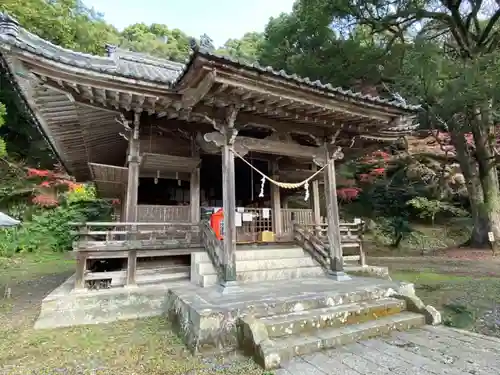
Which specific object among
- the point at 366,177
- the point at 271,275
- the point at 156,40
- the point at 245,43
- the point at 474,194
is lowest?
the point at 271,275

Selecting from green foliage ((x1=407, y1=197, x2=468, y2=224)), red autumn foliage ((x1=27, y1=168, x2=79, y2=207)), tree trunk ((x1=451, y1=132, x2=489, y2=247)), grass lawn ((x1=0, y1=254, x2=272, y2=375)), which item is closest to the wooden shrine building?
grass lawn ((x1=0, y1=254, x2=272, y2=375))

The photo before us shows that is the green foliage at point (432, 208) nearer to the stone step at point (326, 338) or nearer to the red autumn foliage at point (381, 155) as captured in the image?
the red autumn foliage at point (381, 155)

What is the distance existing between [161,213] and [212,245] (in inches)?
69.5

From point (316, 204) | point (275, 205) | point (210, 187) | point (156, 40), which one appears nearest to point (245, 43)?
point (156, 40)

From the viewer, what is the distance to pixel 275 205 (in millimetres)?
9078

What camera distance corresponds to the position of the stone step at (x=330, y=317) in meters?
4.14

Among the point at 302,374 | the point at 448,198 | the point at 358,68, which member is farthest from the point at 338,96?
the point at 448,198

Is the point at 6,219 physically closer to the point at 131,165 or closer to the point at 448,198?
the point at 131,165

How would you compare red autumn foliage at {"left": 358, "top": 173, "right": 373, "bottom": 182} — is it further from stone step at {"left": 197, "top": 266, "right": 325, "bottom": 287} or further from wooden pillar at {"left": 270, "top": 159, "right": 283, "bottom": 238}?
stone step at {"left": 197, "top": 266, "right": 325, "bottom": 287}

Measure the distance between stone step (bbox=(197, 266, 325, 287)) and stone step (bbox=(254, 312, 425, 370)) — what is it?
219cm

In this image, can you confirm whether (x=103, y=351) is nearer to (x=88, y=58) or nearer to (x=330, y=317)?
(x=330, y=317)

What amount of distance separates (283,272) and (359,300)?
189 centimetres

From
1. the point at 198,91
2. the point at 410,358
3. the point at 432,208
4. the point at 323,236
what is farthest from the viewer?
the point at 432,208

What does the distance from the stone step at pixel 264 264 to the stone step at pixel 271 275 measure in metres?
0.12
